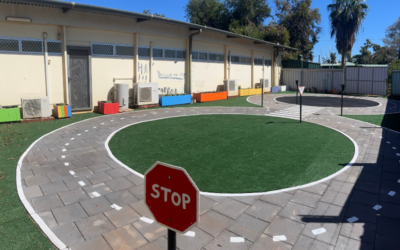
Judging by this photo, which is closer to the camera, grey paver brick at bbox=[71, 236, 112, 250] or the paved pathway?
grey paver brick at bbox=[71, 236, 112, 250]

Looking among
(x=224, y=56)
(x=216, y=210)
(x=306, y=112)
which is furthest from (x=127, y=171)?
(x=224, y=56)

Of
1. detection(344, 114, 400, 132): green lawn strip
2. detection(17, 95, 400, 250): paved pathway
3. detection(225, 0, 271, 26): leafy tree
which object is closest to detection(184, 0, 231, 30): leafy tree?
detection(225, 0, 271, 26): leafy tree

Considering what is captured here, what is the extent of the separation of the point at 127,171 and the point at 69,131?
5.21 m

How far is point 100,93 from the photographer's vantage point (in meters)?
16.2

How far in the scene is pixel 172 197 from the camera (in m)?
2.35

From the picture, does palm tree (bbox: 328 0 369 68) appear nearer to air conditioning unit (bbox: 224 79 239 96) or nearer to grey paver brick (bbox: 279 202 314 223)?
air conditioning unit (bbox: 224 79 239 96)

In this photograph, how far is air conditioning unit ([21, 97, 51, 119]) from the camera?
1278 cm

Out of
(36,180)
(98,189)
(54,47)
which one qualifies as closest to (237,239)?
(98,189)

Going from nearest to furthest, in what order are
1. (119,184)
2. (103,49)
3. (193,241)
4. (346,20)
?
(193,241)
(119,184)
(103,49)
(346,20)

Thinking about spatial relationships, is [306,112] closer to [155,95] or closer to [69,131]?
[155,95]

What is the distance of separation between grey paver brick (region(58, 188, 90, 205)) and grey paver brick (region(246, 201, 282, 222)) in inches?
118

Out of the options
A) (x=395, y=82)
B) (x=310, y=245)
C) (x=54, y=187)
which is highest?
(x=395, y=82)

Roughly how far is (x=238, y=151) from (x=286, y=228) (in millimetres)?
4247

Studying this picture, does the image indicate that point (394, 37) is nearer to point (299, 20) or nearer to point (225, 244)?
point (299, 20)
